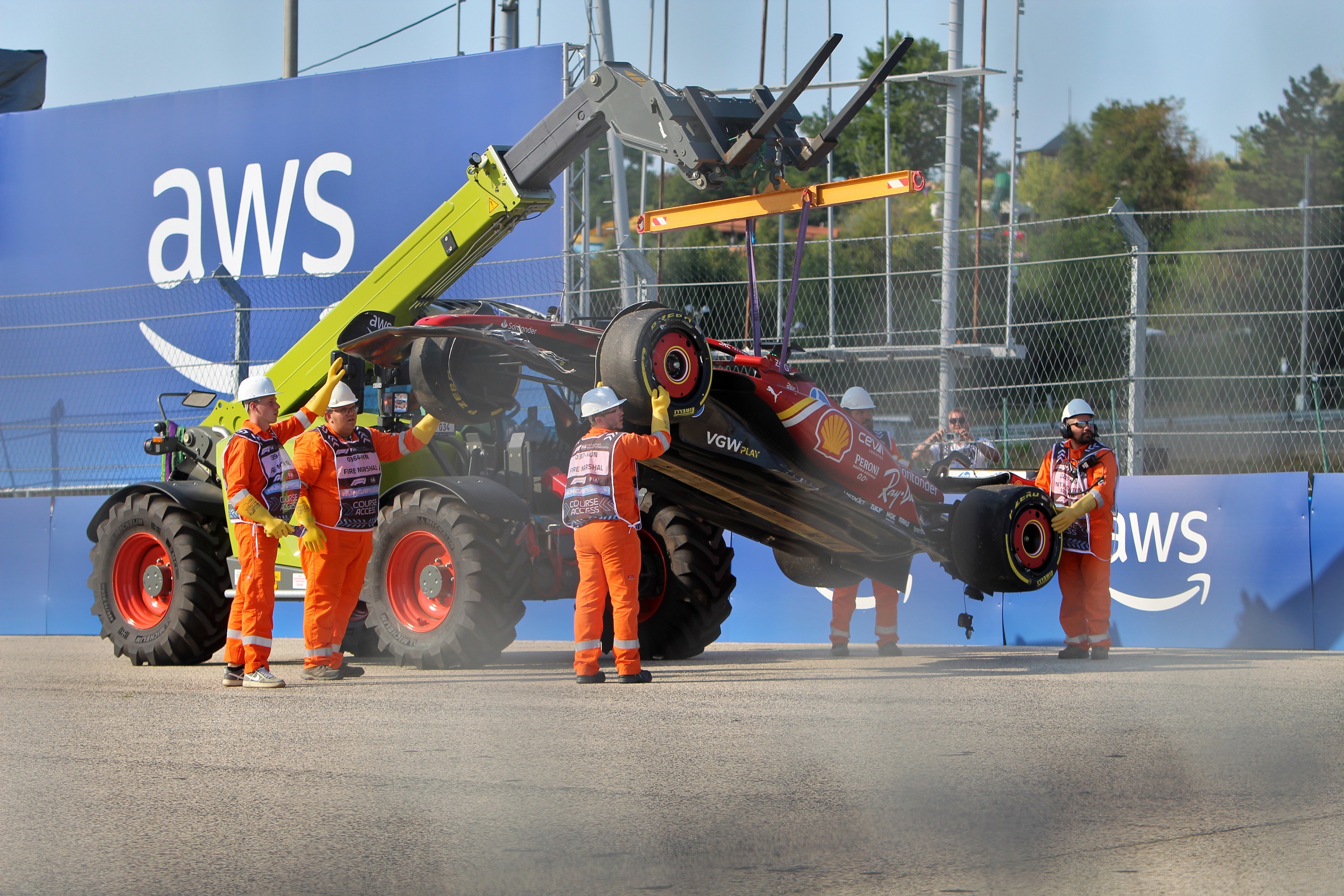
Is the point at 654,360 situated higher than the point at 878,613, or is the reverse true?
the point at 654,360

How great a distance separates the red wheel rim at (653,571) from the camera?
9125 millimetres

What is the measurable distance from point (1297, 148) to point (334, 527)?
24.2ft

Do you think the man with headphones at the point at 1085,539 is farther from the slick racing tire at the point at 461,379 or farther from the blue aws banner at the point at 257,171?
the blue aws banner at the point at 257,171

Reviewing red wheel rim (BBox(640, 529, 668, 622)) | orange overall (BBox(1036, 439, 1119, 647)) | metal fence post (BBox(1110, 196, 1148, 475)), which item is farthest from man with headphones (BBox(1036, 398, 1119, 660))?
metal fence post (BBox(1110, 196, 1148, 475))

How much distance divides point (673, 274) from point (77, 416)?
764cm

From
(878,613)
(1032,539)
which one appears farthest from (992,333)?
(878,613)

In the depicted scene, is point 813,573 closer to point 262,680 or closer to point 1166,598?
point 1166,598

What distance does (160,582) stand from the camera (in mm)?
9609

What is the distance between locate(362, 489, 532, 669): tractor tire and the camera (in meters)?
8.22

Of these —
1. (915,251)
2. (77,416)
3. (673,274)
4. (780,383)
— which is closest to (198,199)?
(77,416)

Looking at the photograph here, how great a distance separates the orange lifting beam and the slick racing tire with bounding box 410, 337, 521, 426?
132cm

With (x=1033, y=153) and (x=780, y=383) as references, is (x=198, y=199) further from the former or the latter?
(x=1033, y=153)

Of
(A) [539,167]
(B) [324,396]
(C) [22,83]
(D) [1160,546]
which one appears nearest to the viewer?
(B) [324,396]

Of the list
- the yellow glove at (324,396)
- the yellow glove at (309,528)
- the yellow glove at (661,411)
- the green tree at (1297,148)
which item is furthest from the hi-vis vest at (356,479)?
the green tree at (1297,148)
